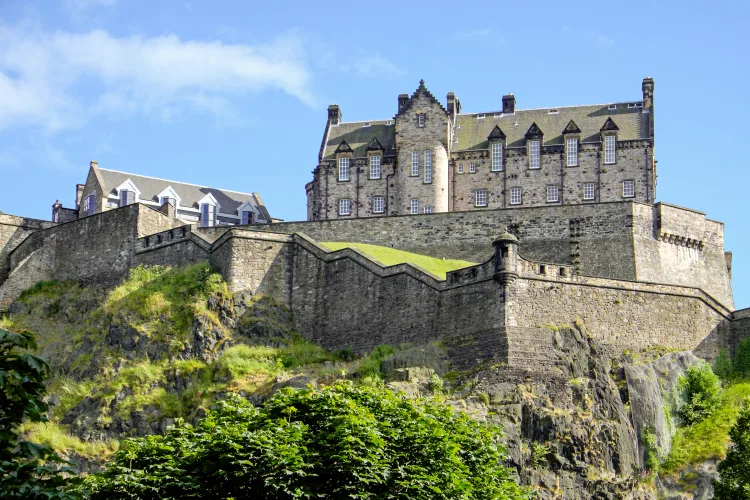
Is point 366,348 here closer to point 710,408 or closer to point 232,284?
point 232,284

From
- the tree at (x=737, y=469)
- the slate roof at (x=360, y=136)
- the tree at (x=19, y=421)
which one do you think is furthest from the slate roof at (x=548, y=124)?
the tree at (x=19, y=421)

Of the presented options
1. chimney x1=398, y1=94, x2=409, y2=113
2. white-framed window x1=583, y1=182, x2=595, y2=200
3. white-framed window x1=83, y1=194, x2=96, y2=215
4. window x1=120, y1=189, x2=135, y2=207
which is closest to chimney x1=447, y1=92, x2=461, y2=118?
chimney x1=398, y1=94, x2=409, y2=113

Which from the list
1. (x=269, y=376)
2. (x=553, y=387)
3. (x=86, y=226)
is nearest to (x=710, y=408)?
(x=553, y=387)

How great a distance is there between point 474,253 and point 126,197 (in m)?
23.8

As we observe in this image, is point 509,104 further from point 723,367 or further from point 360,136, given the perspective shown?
point 723,367

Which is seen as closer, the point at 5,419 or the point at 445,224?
the point at 5,419

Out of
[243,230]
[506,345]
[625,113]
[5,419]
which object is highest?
[625,113]

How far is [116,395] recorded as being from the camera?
174ft

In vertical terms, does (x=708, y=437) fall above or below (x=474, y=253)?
below

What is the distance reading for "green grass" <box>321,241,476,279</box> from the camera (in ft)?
195

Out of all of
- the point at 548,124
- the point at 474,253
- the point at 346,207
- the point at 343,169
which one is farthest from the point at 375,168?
the point at 474,253

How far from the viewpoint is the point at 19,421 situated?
70.4ft

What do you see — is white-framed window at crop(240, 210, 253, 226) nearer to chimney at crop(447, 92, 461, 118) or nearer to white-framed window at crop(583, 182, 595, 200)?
chimney at crop(447, 92, 461, 118)

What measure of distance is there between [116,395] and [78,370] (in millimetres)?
3596
